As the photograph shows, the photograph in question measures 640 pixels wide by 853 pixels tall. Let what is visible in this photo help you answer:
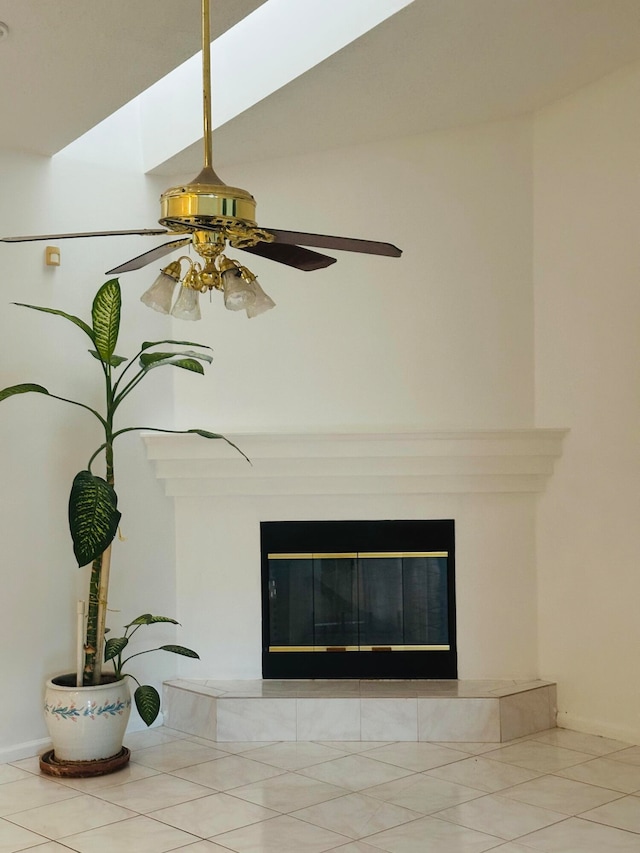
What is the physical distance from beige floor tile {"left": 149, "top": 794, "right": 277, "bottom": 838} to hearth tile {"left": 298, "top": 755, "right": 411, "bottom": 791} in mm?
389

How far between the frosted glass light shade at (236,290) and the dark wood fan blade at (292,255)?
16cm

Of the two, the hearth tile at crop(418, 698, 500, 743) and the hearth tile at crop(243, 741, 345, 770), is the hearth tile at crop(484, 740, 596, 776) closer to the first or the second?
the hearth tile at crop(418, 698, 500, 743)

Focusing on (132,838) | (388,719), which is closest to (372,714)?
(388,719)

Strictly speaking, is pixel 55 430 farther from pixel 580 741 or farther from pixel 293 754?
pixel 580 741

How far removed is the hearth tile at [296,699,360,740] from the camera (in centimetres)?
427

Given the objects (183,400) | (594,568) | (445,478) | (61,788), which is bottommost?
(61,788)

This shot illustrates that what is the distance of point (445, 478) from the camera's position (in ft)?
14.9

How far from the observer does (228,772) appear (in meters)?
3.88

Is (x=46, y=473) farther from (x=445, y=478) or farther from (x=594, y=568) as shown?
(x=594, y=568)

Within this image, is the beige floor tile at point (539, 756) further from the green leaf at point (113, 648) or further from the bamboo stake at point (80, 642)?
the bamboo stake at point (80, 642)

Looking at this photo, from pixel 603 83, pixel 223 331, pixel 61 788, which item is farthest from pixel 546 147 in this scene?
pixel 61 788

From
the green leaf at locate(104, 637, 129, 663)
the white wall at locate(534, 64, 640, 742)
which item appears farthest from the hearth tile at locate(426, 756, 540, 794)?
the green leaf at locate(104, 637, 129, 663)

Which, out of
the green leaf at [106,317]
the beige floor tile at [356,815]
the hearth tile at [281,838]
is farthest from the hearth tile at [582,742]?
the green leaf at [106,317]

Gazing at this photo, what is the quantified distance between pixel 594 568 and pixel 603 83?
6.95 ft
